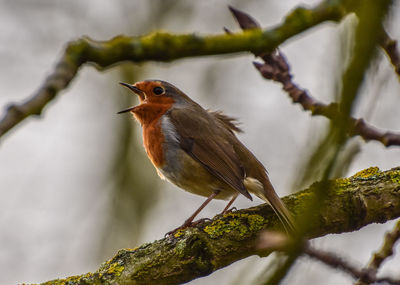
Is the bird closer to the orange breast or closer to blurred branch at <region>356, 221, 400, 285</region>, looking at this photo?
the orange breast

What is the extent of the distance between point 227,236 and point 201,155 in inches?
56.5

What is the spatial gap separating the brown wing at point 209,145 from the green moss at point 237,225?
0.75 metres

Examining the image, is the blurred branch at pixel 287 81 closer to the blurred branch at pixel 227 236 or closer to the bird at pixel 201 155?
the blurred branch at pixel 227 236

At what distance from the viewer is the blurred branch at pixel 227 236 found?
3006mm

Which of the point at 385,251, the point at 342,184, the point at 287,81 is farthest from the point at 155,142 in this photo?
the point at 385,251

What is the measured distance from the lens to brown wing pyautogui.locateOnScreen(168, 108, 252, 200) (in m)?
4.36

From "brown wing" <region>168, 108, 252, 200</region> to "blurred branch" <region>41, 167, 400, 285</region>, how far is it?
0.87 metres

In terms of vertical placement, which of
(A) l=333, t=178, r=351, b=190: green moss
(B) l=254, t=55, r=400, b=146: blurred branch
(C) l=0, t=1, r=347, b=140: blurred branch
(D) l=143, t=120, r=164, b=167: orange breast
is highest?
(D) l=143, t=120, r=164, b=167: orange breast

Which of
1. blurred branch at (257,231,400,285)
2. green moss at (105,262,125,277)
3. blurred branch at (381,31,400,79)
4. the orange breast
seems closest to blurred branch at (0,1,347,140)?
blurred branch at (257,231,400,285)

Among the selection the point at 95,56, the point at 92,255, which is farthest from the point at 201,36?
the point at 92,255


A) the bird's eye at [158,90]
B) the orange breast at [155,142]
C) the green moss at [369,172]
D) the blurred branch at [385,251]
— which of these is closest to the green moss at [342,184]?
the green moss at [369,172]

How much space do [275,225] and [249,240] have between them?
0.24 metres

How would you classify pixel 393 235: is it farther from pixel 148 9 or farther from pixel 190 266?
pixel 148 9

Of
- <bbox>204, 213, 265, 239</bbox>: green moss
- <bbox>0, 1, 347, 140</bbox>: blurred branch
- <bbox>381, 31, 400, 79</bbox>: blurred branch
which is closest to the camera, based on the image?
<bbox>0, 1, 347, 140</bbox>: blurred branch
